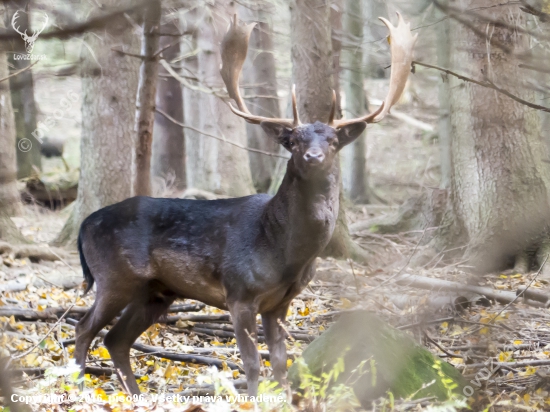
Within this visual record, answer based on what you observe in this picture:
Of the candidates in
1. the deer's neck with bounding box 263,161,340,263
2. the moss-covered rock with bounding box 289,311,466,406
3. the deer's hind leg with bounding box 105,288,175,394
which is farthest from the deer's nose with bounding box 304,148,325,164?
the deer's hind leg with bounding box 105,288,175,394

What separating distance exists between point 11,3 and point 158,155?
18392mm

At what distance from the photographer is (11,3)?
6.63 ft

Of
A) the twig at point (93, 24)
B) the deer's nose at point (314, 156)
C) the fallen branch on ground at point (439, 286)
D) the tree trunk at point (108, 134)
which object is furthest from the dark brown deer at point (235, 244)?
the tree trunk at point (108, 134)

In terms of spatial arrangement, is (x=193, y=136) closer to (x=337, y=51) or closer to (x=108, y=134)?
(x=108, y=134)

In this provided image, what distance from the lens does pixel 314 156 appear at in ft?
18.0

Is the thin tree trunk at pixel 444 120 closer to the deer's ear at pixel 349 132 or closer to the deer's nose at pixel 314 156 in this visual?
the deer's ear at pixel 349 132

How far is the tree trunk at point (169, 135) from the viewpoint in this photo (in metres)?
20.2

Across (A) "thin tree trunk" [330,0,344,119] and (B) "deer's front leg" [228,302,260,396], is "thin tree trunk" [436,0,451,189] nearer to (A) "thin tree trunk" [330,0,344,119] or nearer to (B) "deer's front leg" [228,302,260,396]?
(A) "thin tree trunk" [330,0,344,119]

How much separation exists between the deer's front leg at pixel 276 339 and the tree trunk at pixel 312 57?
3.76 metres

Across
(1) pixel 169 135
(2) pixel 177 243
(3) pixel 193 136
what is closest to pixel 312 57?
(2) pixel 177 243

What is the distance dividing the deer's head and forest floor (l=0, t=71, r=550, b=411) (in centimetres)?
105

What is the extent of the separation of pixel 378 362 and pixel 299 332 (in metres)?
2.37

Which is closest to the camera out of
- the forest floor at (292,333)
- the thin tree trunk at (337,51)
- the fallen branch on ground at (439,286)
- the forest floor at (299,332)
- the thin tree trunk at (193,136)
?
the forest floor at (299,332)

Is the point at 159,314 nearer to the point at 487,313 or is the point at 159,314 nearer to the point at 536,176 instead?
the point at 487,313
